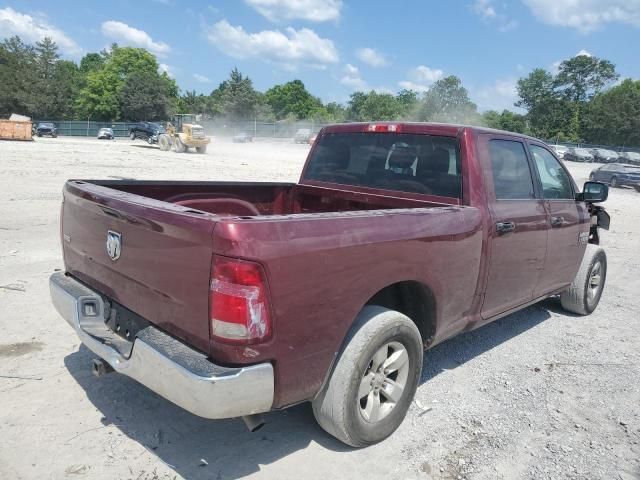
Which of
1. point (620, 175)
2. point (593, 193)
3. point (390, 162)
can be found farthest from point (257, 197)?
point (620, 175)

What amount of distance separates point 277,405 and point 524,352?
10.0ft

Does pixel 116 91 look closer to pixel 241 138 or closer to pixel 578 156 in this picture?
pixel 241 138

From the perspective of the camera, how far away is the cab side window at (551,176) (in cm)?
471

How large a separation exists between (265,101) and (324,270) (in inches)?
3606

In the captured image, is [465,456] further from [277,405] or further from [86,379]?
[86,379]

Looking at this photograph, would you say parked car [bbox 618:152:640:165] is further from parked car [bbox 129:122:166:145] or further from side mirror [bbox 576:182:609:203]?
side mirror [bbox 576:182:609:203]

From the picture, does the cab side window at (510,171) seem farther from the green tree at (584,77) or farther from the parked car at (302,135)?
the green tree at (584,77)

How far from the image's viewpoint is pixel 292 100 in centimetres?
11219

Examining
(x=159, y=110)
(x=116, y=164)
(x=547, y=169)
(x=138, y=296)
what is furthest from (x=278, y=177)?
(x=159, y=110)

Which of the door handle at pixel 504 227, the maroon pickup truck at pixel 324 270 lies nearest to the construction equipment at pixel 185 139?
the maroon pickup truck at pixel 324 270

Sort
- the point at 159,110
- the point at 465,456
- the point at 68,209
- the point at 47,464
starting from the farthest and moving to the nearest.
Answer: the point at 159,110, the point at 68,209, the point at 465,456, the point at 47,464

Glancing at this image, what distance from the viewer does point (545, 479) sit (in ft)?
9.66

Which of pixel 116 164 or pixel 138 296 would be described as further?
pixel 116 164

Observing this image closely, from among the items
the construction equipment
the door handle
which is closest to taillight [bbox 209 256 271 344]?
the door handle
